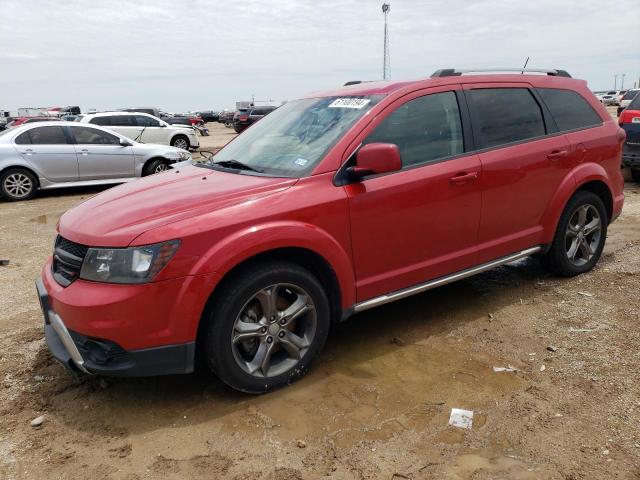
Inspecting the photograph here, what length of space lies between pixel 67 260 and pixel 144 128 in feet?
53.6

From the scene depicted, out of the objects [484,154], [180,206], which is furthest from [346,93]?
[180,206]

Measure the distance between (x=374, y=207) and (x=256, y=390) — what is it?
1327mm

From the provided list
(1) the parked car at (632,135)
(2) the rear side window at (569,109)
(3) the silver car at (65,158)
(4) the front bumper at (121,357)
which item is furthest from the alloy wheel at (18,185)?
(1) the parked car at (632,135)

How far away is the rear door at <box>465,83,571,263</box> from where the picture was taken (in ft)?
13.3

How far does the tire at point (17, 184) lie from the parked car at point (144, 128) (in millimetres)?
7190

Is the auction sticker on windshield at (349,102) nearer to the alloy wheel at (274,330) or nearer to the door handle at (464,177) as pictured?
the door handle at (464,177)

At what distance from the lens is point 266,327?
314 cm

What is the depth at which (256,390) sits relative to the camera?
3150 millimetres

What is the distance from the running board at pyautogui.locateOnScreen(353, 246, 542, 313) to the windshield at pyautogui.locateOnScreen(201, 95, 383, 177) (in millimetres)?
956

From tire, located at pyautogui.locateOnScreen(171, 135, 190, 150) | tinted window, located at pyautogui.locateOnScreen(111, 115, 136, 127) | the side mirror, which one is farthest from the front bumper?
tire, located at pyautogui.locateOnScreen(171, 135, 190, 150)

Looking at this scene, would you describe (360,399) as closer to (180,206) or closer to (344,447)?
(344,447)

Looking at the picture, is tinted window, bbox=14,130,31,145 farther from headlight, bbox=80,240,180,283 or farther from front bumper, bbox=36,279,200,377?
headlight, bbox=80,240,180,283

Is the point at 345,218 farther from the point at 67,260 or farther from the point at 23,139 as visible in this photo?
the point at 23,139

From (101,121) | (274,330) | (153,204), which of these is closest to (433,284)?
(274,330)
